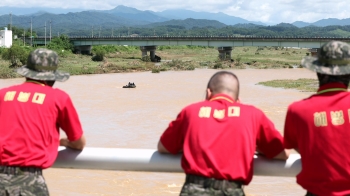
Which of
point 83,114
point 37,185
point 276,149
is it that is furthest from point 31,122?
point 83,114

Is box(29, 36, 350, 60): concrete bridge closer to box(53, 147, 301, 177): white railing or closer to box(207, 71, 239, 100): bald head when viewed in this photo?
box(53, 147, 301, 177): white railing

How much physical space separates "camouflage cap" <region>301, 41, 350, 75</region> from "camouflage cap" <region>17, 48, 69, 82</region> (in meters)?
1.53

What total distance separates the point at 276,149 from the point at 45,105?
1.37 m

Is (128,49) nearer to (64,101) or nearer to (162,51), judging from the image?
(162,51)

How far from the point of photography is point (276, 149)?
3396mm

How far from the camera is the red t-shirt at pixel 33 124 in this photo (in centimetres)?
353

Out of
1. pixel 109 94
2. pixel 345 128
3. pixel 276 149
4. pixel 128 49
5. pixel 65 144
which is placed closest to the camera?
pixel 345 128

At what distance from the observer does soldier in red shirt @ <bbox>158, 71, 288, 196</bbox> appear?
323cm

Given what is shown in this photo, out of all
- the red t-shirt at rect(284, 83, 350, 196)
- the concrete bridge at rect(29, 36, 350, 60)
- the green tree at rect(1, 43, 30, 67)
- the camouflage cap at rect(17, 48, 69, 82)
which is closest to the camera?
the red t-shirt at rect(284, 83, 350, 196)

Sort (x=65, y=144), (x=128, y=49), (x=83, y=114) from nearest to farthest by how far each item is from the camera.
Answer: (x=65, y=144) < (x=83, y=114) < (x=128, y=49)

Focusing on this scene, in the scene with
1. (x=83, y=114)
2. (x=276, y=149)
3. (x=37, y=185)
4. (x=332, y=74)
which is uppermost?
(x=332, y=74)

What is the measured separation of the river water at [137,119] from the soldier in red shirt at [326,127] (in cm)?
943

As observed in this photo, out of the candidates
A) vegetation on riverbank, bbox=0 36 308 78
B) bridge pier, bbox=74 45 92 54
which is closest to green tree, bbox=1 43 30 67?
vegetation on riverbank, bbox=0 36 308 78

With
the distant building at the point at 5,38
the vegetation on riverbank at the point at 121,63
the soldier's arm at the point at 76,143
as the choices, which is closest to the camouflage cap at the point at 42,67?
the soldier's arm at the point at 76,143
